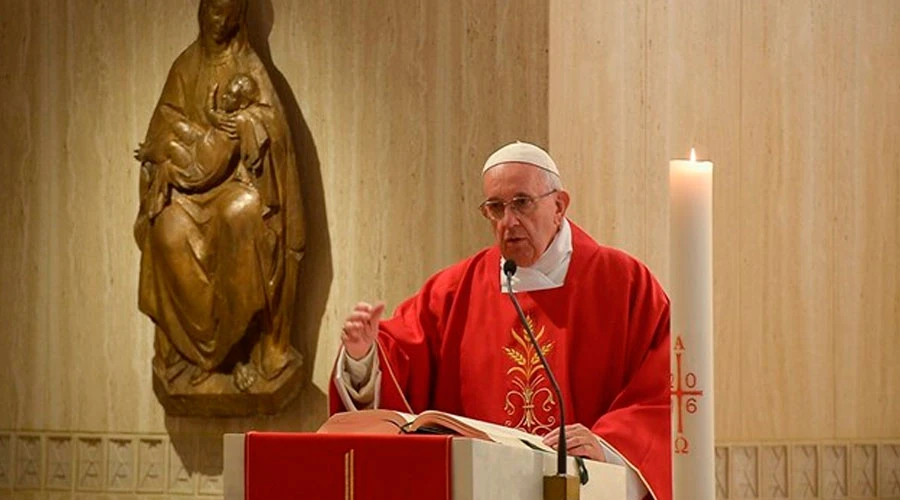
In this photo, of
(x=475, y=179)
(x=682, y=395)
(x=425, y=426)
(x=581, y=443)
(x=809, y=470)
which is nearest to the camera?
(x=682, y=395)

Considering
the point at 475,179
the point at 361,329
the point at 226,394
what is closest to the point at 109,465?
the point at 226,394

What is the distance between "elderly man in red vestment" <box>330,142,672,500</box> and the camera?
16.5 feet

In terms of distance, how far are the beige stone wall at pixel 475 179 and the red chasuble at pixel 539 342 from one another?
1.83m

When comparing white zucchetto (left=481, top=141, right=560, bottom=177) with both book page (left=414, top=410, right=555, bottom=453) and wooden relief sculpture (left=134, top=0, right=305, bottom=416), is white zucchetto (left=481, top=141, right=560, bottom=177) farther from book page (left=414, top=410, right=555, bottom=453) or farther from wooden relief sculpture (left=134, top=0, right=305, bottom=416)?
wooden relief sculpture (left=134, top=0, right=305, bottom=416)

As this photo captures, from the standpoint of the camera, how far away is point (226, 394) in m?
7.27

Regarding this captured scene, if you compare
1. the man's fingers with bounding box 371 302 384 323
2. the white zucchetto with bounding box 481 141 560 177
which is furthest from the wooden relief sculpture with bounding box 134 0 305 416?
the man's fingers with bounding box 371 302 384 323

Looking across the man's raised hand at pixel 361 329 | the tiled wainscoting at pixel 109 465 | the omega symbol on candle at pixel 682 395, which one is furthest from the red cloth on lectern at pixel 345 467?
the tiled wainscoting at pixel 109 465

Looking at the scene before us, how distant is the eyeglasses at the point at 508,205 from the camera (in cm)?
504

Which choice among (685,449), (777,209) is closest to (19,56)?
(777,209)

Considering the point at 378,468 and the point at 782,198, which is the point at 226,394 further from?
the point at 378,468

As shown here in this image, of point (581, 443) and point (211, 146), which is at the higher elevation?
point (211, 146)

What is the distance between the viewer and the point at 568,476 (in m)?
3.35

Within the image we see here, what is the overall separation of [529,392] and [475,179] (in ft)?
6.95

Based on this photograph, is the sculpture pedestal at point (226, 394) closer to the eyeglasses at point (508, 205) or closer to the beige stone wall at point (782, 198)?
the beige stone wall at point (782, 198)
